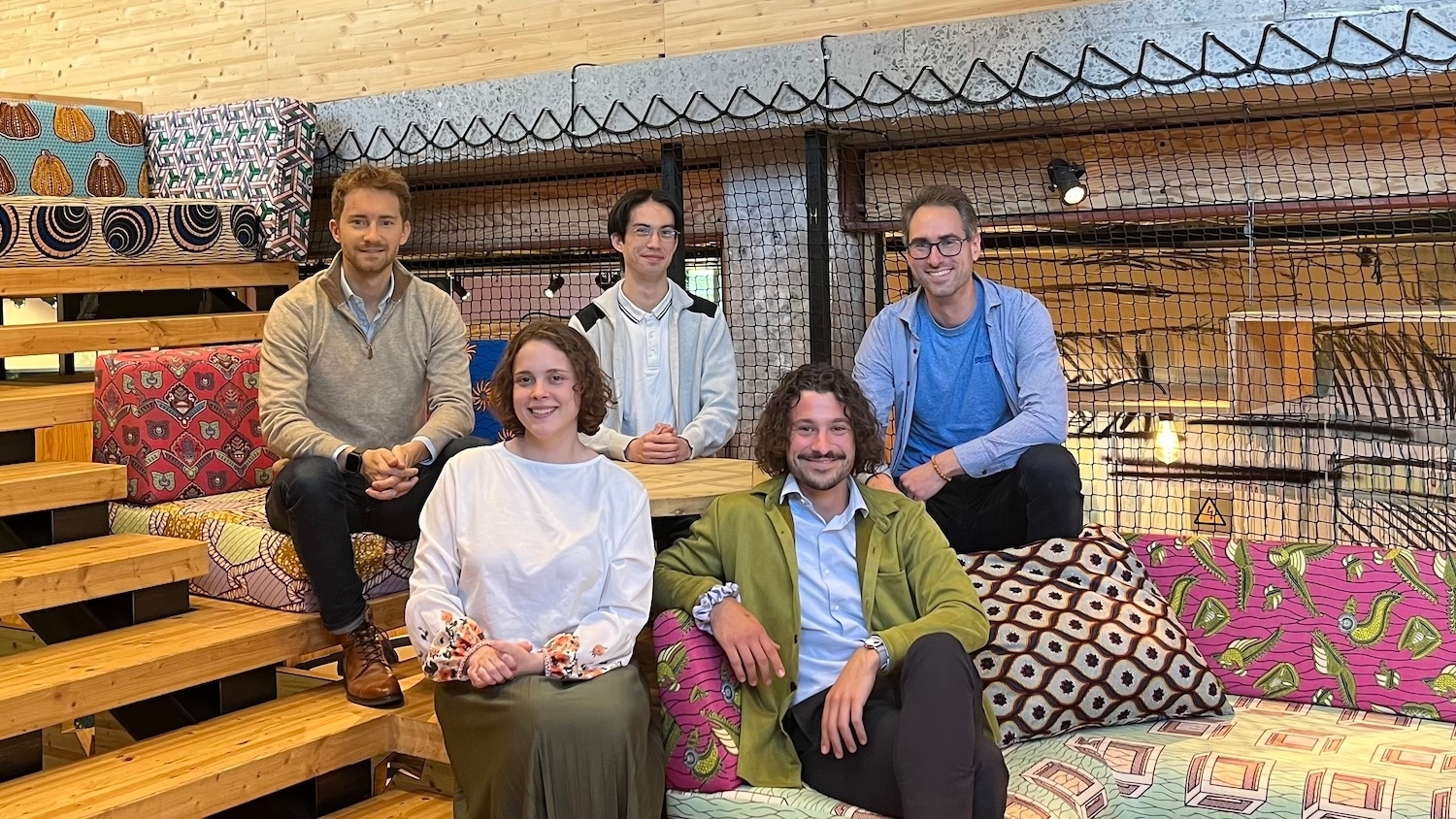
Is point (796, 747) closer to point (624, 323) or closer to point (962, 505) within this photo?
point (962, 505)

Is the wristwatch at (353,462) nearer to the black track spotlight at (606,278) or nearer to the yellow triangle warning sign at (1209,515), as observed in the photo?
the black track spotlight at (606,278)

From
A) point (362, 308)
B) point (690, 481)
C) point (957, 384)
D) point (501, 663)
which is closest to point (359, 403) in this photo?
point (362, 308)

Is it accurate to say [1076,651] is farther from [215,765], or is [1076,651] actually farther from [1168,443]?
[1168,443]

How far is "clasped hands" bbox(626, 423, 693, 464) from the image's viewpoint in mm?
3166

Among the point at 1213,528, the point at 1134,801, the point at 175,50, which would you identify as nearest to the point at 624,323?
the point at 1134,801

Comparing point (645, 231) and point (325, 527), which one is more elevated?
point (645, 231)

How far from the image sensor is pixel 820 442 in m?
2.46

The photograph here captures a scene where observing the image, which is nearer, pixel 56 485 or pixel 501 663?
pixel 501 663

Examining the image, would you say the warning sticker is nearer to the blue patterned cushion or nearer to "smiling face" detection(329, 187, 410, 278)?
"smiling face" detection(329, 187, 410, 278)

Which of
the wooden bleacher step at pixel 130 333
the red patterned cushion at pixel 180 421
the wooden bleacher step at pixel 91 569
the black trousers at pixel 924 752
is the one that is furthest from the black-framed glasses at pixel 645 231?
the wooden bleacher step at pixel 130 333

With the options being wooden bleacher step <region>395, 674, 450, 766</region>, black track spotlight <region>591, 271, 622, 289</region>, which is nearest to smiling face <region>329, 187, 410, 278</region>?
wooden bleacher step <region>395, 674, 450, 766</region>

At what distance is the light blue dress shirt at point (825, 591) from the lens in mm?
2445

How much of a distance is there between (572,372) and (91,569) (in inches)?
50.1

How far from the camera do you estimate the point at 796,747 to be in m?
2.41
